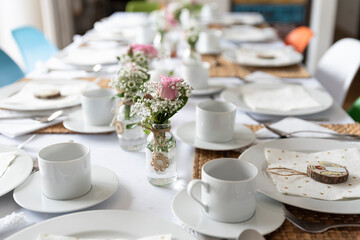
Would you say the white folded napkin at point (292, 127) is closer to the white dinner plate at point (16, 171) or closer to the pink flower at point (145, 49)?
the pink flower at point (145, 49)

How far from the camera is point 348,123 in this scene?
1244 millimetres

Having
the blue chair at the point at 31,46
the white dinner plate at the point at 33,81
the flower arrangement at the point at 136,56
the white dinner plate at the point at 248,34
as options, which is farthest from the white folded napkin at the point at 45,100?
the white dinner plate at the point at 248,34

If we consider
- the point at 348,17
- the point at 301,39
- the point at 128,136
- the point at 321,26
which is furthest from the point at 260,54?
the point at 348,17

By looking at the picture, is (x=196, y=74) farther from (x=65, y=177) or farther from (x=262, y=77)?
(x=65, y=177)

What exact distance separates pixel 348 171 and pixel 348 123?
386 mm

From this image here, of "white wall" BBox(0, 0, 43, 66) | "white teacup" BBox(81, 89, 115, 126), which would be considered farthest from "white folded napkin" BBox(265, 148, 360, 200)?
"white wall" BBox(0, 0, 43, 66)

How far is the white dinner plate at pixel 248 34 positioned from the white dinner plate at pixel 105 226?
6.21ft

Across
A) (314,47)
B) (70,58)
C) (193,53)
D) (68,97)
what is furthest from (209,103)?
(314,47)

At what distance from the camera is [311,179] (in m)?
0.88

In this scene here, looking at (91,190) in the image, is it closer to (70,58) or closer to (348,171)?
(348,171)

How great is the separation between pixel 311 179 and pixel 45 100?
91 centimetres

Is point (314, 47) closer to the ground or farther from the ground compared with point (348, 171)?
closer to the ground

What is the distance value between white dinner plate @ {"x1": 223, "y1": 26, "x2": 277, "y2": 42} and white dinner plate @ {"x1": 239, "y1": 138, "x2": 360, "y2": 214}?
1.49 m

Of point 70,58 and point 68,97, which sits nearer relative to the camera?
point 68,97
